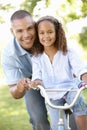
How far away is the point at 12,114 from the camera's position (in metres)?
6.24

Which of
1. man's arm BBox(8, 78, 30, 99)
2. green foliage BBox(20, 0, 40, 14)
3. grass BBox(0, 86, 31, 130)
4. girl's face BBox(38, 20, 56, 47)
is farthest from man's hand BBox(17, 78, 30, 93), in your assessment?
green foliage BBox(20, 0, 40, 14)

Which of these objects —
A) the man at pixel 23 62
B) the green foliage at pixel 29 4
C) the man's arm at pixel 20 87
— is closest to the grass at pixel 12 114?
the green foliage at pixel 29 4

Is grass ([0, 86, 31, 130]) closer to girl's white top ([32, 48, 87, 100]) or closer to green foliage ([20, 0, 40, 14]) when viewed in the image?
green foliage ([20, 0, 40, 14])

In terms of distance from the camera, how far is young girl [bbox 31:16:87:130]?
2.88 meters

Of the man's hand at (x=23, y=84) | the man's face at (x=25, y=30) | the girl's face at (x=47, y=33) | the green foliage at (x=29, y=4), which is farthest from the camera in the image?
the green foliage at (x=29, y=4)

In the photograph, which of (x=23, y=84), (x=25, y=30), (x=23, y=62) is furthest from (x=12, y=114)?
(x=23, y=84)

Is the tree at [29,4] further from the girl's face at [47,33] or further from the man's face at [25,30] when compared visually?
the girl's face at [47,33]

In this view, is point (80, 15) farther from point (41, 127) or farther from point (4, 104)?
point (41, 127)

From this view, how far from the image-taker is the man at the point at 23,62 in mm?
3020

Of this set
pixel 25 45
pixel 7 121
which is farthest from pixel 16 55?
pixel 7 121

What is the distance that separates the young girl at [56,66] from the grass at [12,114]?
2407mm

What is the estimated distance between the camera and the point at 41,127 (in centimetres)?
304

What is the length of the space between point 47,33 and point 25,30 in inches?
8.5

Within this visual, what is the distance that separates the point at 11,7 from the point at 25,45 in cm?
352
